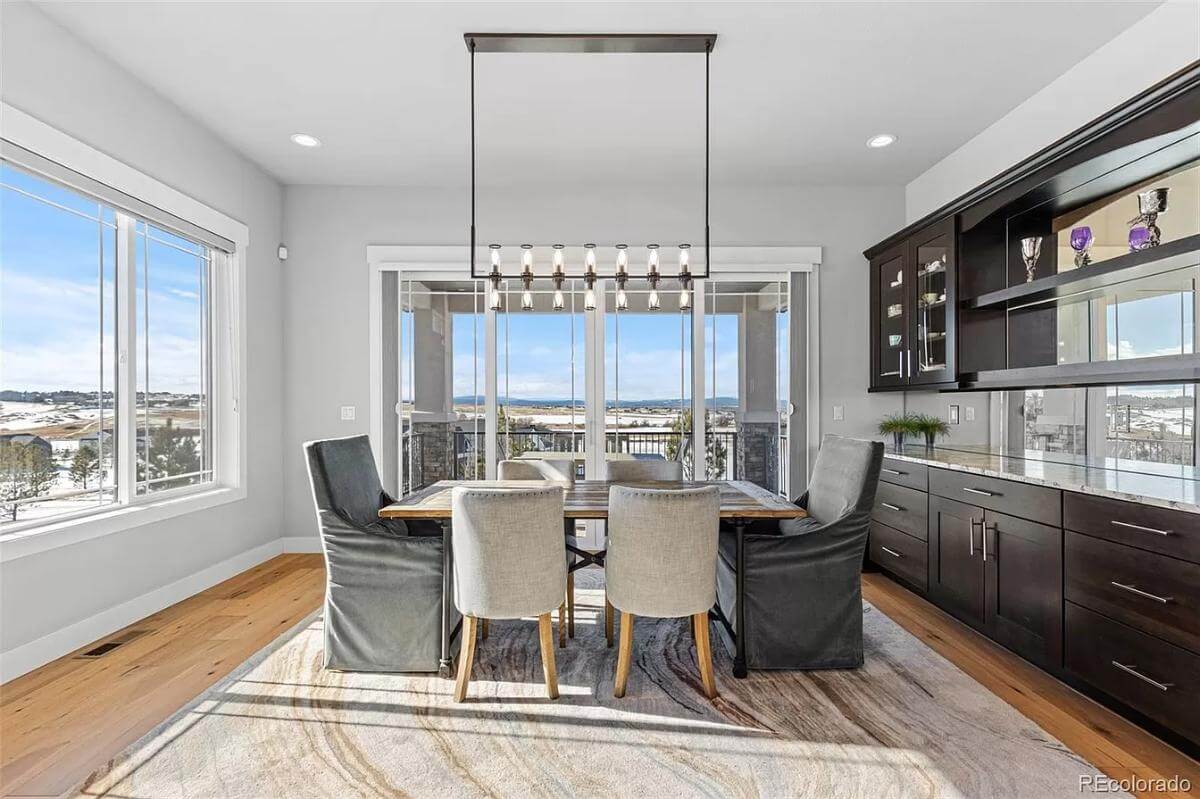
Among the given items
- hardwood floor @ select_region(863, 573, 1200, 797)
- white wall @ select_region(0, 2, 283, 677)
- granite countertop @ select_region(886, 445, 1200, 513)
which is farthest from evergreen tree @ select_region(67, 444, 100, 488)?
granite countertop @ select_region(886, 445, 1200, 513)

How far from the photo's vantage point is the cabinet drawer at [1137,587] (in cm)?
186

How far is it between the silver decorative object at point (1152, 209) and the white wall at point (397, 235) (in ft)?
7.04

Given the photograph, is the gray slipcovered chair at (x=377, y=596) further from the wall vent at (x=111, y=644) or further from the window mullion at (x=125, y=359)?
the window mullion at (x=125, y=359)

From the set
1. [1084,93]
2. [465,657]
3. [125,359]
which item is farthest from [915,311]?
[125,359]

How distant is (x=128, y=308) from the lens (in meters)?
3.11

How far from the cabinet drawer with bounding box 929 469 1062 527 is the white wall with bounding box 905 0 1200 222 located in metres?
1.73

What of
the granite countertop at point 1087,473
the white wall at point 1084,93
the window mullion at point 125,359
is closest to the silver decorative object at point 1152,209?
the white wall at point 1084,93

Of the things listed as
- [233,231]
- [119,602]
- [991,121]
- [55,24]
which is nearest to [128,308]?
[233,231]

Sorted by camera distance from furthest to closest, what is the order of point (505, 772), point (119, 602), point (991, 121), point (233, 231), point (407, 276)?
point (407, 276)
point (233, 231)
point (991, 121)
point (119, 602)
point (505, 772)

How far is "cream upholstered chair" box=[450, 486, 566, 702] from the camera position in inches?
86.1

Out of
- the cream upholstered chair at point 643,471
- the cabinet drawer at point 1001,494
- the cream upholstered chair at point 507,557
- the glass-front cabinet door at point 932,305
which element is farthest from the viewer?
the glass-front cabinet door at point 932,305

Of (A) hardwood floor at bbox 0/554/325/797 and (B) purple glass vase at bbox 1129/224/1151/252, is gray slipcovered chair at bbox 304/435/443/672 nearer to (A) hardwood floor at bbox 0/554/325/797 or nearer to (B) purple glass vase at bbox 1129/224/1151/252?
(A) hardwood floor at bbox 0/554/325/797

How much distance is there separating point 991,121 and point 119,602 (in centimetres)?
528

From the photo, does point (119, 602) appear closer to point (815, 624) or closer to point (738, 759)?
point (738, 759)
